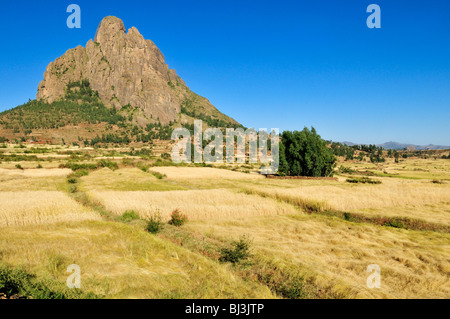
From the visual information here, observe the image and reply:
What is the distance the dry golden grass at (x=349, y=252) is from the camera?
8898 mm

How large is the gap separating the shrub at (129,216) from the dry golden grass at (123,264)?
14.7 ft

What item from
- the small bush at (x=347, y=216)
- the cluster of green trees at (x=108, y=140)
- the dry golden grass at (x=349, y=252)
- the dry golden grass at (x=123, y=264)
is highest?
the cluster of green trees at (x=108, y=140)

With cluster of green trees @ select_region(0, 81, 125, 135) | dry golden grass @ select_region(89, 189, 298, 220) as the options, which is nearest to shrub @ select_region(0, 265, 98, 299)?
dry golden grass @ select_region(89, 189, 298, 220)

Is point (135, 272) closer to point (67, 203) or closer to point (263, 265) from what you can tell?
point (263, 265)

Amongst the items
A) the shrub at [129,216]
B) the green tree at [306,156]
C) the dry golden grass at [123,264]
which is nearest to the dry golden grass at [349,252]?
the dry golden grass at [123,264]

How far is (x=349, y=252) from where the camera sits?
12.4m

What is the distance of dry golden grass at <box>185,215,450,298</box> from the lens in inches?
350

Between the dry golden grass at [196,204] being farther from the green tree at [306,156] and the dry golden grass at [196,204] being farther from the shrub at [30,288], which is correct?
the green tree at [306,156]
